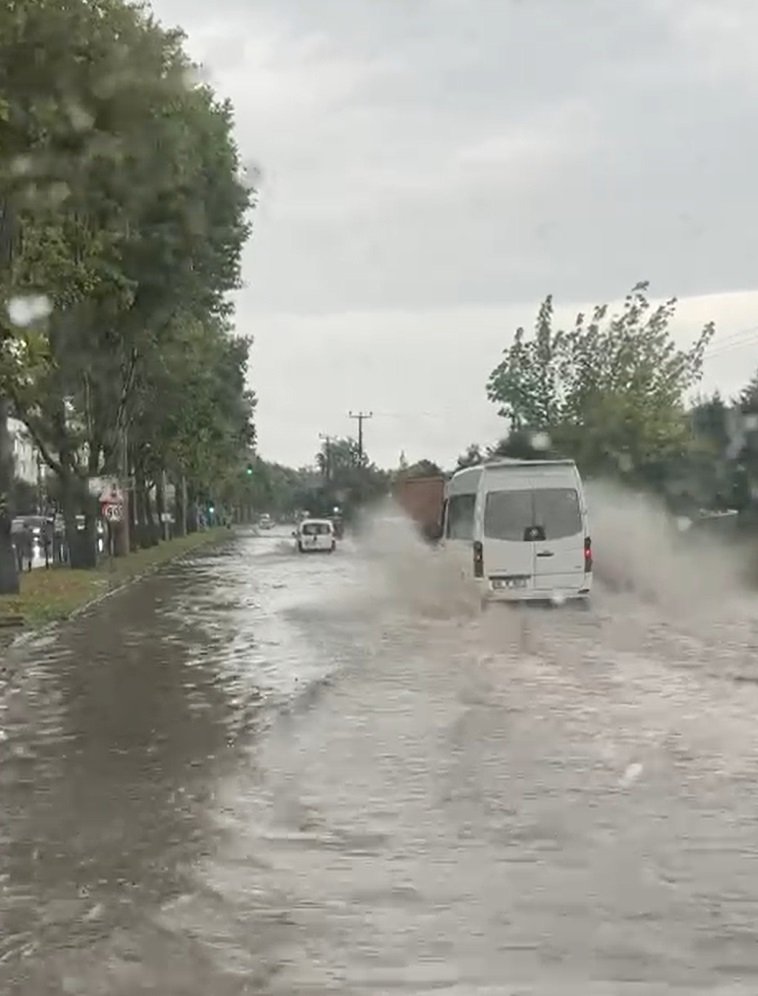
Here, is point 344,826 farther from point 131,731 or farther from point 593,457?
point 593,457

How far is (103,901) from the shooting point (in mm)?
8008

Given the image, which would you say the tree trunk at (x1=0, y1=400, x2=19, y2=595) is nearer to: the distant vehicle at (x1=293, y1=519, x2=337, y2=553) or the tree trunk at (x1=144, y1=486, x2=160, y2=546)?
the distant vehicle at (x1=293, y1=519, x2=337, y2=553)

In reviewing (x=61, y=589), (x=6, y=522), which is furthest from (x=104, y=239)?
(x=61, y=589)

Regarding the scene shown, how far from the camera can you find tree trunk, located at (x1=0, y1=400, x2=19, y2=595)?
3072 cm

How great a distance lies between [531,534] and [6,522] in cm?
993

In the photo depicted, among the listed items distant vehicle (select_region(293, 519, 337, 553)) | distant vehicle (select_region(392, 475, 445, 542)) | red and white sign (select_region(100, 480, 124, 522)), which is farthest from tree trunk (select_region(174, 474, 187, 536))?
red and white sign (select_region(100, 480, 124, 522))

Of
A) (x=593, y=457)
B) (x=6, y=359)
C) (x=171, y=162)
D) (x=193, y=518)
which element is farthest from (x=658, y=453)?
(x=193, y=518)

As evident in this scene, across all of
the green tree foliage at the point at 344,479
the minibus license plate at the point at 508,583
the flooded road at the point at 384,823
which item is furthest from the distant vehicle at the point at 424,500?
the green tree foliage at the point at 344,479

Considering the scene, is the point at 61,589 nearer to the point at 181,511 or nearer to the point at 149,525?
the point at 149,525

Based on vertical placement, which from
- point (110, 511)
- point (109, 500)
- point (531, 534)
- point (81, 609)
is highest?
point (109, 500)

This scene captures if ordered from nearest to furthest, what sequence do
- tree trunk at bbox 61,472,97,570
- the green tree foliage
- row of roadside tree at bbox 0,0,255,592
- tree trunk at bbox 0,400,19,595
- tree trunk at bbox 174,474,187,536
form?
row of roadside tree at bbox 0,0,255,592 → tree trunk at bbox 0,400,19,595 → tree trunk at bbox 61,472,97,570 → tree trunk at bbox 174,474,187,536 → the green tree foliage

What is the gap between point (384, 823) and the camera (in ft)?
32.1

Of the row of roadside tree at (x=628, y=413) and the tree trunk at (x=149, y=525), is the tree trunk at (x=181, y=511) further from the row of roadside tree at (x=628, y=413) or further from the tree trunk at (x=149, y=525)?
the row of roadside tree at (x=628, y=413)

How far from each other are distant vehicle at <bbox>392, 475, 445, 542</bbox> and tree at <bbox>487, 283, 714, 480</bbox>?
5179mm
